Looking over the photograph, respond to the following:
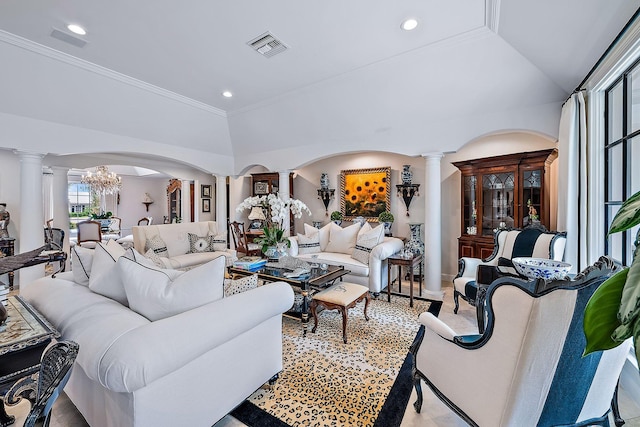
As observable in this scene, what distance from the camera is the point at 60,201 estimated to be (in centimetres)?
554

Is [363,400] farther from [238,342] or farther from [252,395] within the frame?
[238,342]

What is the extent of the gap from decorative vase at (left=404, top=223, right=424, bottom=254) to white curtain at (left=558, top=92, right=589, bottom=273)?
1.81m

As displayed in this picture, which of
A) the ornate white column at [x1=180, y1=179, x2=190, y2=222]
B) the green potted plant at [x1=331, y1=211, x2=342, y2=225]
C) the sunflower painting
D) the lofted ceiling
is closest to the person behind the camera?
the lofted ceiling

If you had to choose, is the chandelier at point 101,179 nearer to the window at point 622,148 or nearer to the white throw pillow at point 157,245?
the white throw pillow at point 157,245

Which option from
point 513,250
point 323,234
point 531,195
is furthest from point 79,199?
point 531,195

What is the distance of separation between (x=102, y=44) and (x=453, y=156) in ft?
17.3

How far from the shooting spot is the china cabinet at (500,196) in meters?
3.88

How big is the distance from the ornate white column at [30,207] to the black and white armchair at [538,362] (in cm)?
513

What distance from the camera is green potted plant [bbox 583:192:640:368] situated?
61cm

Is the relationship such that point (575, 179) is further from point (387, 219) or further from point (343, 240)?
point (343, 240)

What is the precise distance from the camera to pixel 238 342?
1.73 m

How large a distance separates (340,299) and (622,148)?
2816mm

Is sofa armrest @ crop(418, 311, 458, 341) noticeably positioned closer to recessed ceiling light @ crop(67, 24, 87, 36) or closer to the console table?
the console table

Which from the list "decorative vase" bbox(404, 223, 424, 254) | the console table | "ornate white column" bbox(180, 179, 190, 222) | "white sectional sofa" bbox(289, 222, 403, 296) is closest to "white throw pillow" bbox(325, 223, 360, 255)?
"white sectional sofa" bbox(289, 222, 403, 296)
